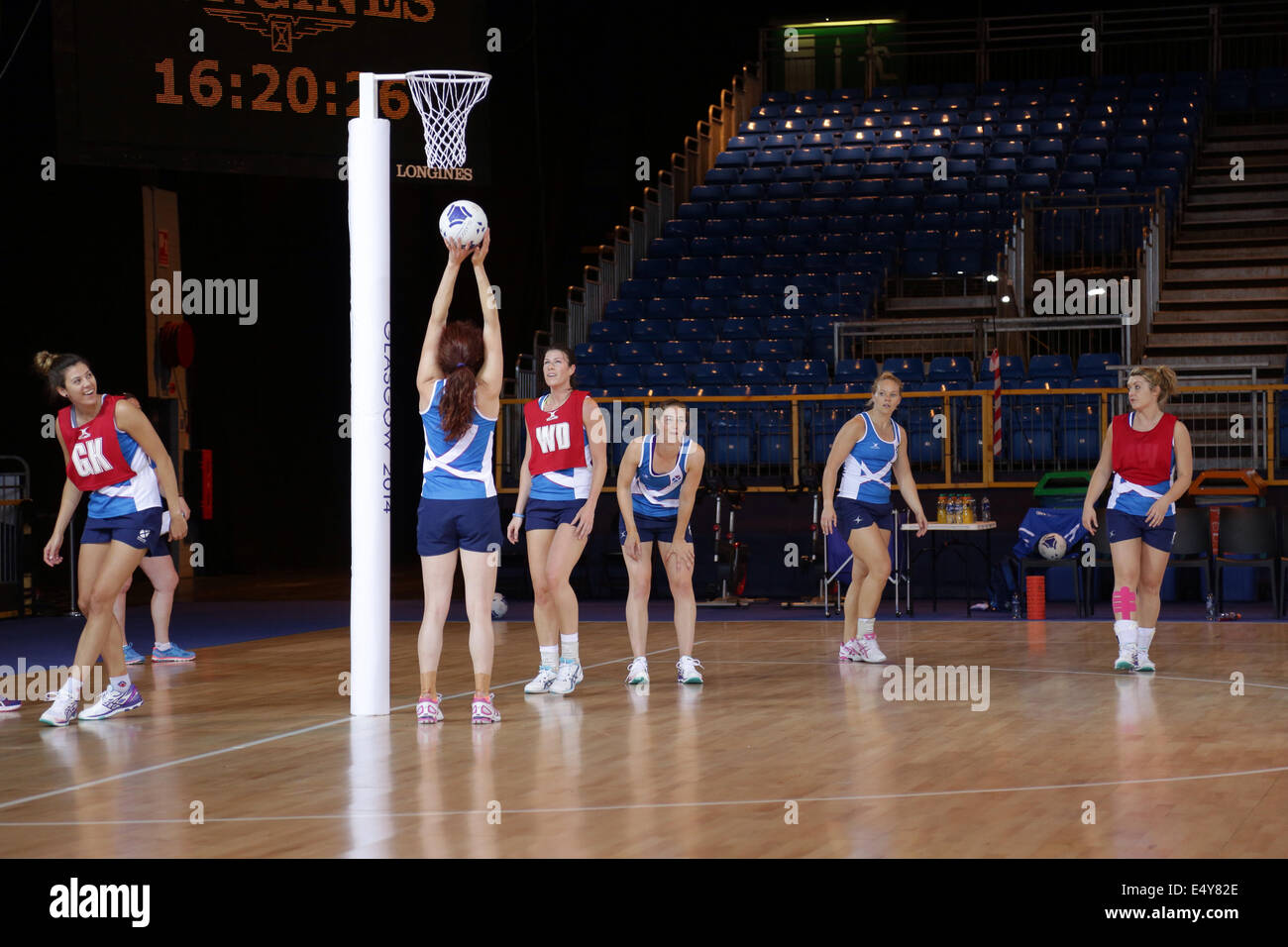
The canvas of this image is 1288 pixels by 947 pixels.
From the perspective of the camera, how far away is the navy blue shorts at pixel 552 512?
28.1 ft

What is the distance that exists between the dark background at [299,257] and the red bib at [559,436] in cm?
1028

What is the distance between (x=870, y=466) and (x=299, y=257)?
1261 centimetres

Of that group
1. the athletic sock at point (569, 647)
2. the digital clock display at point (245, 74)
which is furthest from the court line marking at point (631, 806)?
the digital clock display at point (245, 74)

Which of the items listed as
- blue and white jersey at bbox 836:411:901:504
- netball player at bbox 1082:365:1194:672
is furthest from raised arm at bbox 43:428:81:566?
netball player at bbox 1082:365:1194:672

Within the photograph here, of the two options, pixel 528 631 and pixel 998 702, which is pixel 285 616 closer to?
pixel 528 631

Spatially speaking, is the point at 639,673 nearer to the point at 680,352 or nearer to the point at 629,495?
the point at 629,495

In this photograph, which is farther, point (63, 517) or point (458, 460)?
point (63, 517)

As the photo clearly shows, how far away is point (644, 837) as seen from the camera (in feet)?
17.2

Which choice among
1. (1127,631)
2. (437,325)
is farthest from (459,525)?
(1127,631)

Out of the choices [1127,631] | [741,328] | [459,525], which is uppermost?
[741,328]

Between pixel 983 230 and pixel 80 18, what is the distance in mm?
11728

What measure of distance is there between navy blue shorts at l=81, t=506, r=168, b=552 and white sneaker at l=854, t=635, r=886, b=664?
4.88 meters

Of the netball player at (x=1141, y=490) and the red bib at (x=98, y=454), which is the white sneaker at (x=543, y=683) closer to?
the red bib at (x=98, y=454)

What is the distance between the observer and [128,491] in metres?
8.05
